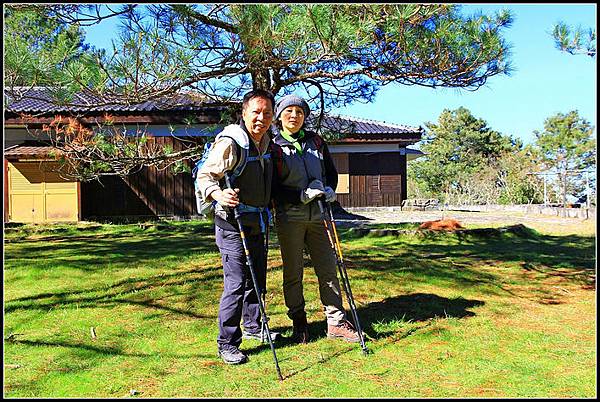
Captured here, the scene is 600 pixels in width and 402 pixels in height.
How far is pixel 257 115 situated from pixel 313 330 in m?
1.42

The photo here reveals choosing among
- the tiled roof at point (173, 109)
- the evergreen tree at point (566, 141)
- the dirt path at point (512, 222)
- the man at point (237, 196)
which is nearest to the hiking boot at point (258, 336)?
the man at point (237, 196)

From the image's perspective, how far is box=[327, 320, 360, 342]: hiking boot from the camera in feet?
10.6

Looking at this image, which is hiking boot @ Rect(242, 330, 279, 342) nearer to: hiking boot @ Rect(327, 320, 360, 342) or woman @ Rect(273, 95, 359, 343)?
woman @ Rect(273, 95, 359, 343)

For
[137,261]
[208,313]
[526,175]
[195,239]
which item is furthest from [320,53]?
[526,175]

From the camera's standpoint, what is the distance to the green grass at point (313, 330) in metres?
2.62

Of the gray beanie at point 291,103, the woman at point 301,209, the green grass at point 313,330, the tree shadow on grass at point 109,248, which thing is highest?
the gray beanie at point 291,103

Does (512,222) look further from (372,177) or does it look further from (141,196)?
(141,196)

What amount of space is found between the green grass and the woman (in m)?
0.17

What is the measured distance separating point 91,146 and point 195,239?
3.17 meters

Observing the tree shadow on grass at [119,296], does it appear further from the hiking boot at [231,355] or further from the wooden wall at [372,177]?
the wooden wall at [372,177]

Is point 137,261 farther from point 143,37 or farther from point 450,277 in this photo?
point 450,277

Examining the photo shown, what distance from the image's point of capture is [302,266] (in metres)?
3.31

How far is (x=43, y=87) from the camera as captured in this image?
14.1ft

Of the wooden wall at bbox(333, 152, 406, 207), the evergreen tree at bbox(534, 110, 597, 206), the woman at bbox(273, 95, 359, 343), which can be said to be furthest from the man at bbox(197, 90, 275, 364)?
the evergreen tree at bbox(534, 110, 597, 206)
